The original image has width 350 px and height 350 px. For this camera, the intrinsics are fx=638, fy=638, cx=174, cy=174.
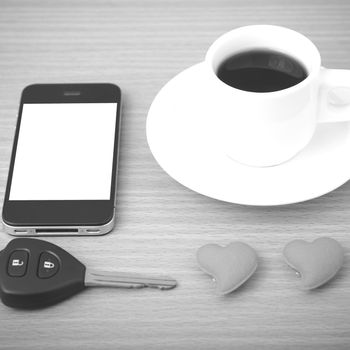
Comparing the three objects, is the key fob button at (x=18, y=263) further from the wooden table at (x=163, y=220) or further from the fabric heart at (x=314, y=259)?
the fabric heart at (x=314, y=259)

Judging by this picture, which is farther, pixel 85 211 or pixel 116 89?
pixel 116 89

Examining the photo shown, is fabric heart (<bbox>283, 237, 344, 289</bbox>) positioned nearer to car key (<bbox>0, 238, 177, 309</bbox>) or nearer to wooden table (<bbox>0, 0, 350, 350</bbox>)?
wooden table (<bbox>0, 0, 350, 350</bbox>)

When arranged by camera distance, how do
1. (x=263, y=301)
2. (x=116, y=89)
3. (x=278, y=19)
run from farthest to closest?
(x=278, y=19) → (x=116, y=89) → (x=263, y=301)

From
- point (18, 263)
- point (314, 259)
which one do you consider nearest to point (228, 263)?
point (314, 259)

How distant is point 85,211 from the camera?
650 millimetres

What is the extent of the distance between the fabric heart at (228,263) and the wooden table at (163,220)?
17 millimetres

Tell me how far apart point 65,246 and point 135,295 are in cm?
9

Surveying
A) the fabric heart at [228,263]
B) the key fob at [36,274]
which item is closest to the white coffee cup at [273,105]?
the fabric heart at [228,263]

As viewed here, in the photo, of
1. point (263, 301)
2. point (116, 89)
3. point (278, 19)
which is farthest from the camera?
point (278, 19)

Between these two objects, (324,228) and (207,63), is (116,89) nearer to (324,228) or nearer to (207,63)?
(207,63)

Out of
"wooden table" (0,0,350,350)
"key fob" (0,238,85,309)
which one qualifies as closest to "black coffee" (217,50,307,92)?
"wooden table" (0,0,350,350)

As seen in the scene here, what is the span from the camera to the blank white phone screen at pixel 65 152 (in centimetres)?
67

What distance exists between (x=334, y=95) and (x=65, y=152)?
297 mm

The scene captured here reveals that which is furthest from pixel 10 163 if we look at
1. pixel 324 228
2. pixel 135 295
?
pixel 324 228
